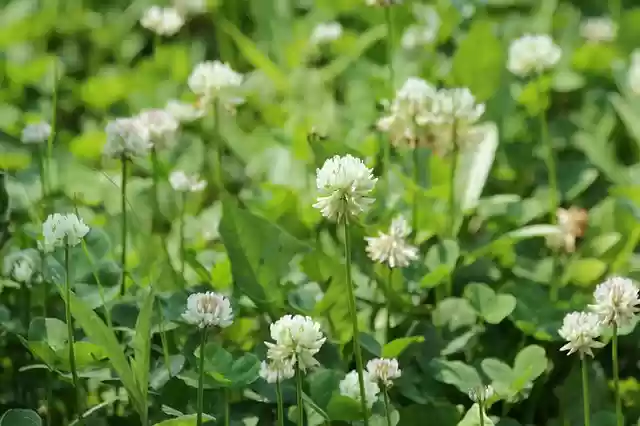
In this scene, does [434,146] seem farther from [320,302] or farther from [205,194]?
[205,194]

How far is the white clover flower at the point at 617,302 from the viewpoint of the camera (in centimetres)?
84

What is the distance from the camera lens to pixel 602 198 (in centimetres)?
137

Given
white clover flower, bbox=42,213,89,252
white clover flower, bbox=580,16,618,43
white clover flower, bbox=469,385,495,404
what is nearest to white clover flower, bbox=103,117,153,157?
white clover flower, bbox=42,213,89,252

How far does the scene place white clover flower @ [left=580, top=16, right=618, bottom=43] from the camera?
66.6 inches

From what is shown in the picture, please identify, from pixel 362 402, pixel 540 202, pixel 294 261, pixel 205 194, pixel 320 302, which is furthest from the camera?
pixel 205 194

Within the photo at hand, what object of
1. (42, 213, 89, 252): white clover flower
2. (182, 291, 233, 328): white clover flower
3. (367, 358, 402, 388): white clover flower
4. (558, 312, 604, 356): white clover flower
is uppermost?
(42, 213, 89, 252): white clover flower

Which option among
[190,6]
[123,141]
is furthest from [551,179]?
[190,6]

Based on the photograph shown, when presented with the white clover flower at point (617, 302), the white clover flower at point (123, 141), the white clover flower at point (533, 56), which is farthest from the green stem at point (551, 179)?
the white clover flower at point (123, 141)

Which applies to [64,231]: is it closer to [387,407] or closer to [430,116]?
[387,407]

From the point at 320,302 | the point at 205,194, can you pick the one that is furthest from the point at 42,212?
the point at 320,302

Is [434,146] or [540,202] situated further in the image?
[540,202]

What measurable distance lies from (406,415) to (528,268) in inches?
12.6

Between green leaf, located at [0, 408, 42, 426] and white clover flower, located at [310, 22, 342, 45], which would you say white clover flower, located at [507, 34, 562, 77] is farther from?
green leaf, located at [0, 408, 42, 426]

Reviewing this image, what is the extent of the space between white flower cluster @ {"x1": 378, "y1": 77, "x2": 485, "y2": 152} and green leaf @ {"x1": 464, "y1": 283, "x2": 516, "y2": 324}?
18 centimetres
